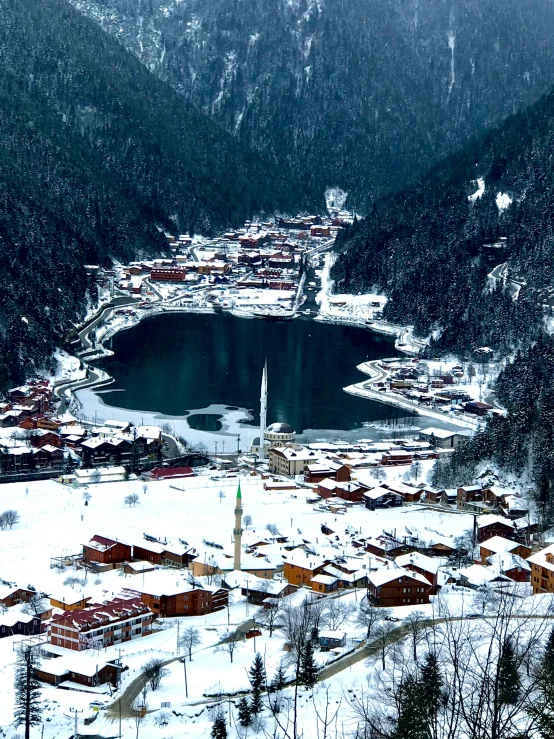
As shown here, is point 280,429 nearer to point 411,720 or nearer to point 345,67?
point 411,720

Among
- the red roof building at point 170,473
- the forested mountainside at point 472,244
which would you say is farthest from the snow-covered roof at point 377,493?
the forested mountainside at point 472,244

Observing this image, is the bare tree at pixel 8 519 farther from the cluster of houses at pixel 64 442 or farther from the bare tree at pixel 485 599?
the bare tree at pixel 485 599

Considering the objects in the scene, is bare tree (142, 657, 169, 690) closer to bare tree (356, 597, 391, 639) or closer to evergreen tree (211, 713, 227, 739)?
evergreen tree (211, 713, 227, 739)

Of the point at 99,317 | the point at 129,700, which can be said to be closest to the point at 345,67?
the point at 99,317

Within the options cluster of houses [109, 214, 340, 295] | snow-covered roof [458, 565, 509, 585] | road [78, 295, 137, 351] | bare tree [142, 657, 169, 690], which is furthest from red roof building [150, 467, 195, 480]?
cluster of houses [109, 214, 340, 295]

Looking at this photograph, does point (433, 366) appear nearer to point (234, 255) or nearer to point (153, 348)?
point (153, 348)
